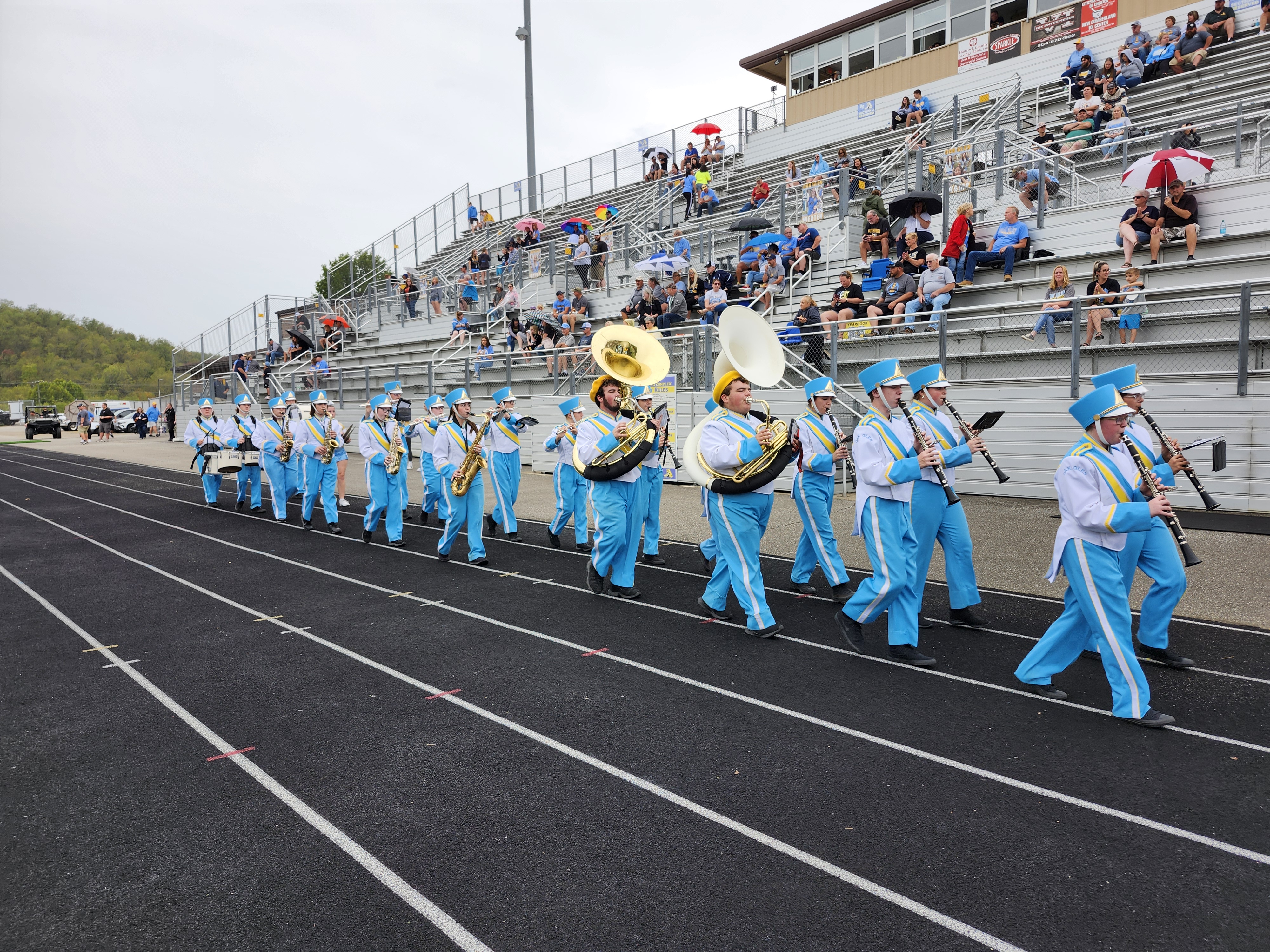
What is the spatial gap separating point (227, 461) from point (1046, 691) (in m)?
13.2

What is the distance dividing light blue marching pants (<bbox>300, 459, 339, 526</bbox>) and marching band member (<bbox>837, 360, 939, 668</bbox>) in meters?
8.28

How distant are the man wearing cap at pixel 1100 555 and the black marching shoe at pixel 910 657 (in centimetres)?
64

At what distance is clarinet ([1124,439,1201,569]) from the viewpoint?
14.8ft

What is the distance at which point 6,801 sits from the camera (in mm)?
3947

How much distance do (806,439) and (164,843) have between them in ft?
18.8

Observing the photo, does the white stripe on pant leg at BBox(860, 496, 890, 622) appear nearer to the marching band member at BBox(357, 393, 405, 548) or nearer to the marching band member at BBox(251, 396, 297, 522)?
the marching band member at BBox(357, 393, 405, 548)

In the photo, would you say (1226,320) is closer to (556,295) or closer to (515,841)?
(515,841)

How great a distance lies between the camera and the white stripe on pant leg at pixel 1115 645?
4.46 meters

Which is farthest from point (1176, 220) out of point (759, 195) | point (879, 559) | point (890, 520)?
point (879, 559)

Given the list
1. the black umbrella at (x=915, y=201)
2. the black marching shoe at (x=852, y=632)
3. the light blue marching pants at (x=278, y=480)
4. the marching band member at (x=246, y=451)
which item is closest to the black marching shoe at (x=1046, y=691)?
the black marching shoe at (x=852, y=632)

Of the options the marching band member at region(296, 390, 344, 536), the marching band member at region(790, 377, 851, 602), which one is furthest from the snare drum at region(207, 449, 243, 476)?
the marching band member at region(790, 377, 851, 602)

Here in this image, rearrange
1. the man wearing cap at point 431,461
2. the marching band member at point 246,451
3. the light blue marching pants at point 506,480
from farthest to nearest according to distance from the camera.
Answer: the marching band member at point 246,451, the light blue marching pants at point 506,480, the man wearing cap at point 431,461

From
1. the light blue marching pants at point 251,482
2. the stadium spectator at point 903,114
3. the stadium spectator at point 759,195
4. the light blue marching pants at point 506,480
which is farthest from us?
the stadium spectator at point 903,114

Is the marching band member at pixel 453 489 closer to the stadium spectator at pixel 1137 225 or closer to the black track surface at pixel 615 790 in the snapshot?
the black track surface at pixel 615 790
